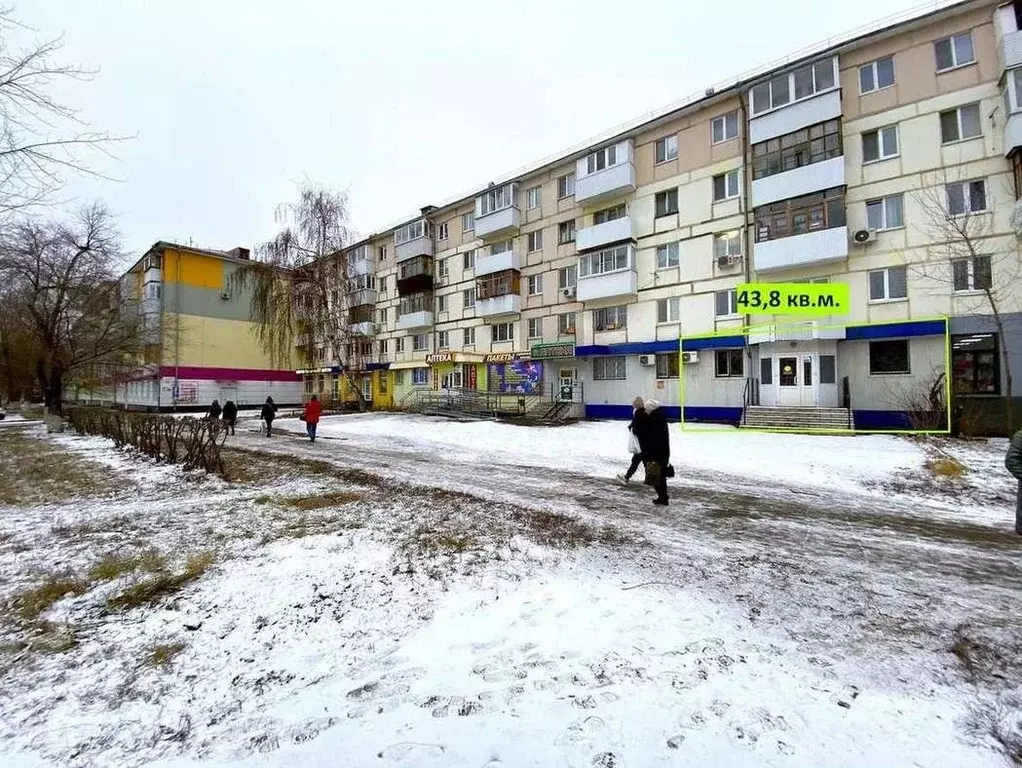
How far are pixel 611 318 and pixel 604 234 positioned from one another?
4214 millimetres

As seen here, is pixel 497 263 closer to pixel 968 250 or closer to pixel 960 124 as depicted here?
pixel 960 124

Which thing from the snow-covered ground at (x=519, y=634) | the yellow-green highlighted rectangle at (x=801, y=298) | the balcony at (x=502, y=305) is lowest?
the snow-covered ground at (x=519, y=634)

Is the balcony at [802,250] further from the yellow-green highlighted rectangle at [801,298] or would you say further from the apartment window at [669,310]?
the apartment window at [669,310]

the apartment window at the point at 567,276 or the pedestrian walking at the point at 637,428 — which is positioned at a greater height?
the apartment window at the point at 567,276

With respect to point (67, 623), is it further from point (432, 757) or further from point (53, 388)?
point (53, 388)

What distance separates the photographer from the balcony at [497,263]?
2781 centimetres

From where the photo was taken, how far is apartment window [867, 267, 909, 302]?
16984 millimetres

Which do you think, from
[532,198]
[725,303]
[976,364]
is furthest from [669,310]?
[532,198]

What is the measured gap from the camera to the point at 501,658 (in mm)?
3297

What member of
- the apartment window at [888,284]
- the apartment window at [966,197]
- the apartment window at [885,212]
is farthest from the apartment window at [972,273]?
the apartment window at [885,212]

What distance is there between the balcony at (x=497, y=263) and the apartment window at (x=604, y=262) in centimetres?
458

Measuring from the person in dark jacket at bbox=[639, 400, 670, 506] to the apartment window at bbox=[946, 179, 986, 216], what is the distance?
15884 millimetres

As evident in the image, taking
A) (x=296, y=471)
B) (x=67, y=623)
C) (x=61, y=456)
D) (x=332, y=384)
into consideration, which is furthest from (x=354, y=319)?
(x=67, y=623)

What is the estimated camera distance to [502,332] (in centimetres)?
2884
